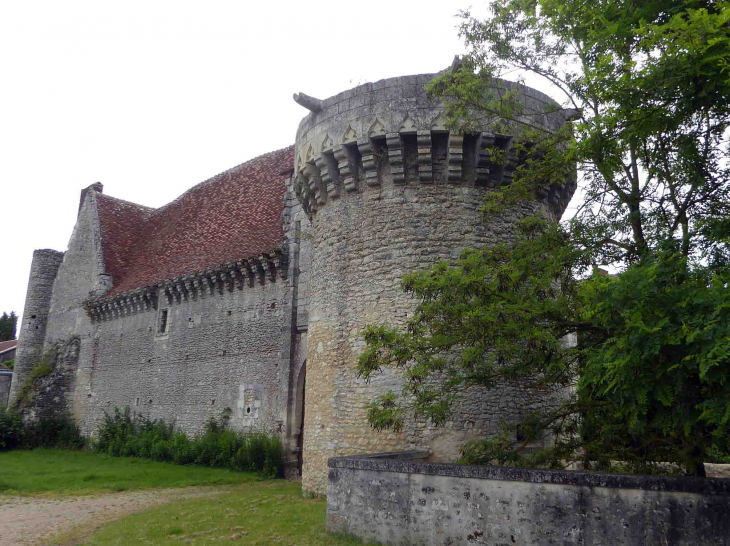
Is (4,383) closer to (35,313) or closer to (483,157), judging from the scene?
(35,313)

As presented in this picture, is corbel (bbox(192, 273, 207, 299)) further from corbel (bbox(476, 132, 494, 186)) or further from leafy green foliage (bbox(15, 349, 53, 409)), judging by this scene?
leafy green foliage (bbox(15, 349, 53, 409))

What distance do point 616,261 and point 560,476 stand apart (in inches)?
101

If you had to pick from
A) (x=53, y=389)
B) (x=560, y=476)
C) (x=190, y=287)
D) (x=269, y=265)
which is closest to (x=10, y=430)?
(x=53, y=389)

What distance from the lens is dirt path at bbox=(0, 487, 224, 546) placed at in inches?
293

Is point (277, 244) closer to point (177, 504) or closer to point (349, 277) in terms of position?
point (349, 277)

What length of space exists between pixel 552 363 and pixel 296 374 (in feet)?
27.0

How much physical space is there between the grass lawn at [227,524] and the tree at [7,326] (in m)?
52.4

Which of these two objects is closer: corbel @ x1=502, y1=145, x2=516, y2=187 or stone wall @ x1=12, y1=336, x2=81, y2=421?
corbel @ x1=502, y1=145, x2=516, y2=187

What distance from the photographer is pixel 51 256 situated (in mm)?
24828

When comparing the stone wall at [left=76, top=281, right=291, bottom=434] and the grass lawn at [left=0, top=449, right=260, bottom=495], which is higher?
the stone wall at [left=76, top=281, right=291, bottom=434]

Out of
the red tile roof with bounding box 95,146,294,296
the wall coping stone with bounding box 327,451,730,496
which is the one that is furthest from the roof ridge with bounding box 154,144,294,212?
the wall coping stone with bounding box 327,451,730,496

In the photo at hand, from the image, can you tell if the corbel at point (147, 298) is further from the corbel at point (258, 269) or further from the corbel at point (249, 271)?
the corbel at point (258, 269)

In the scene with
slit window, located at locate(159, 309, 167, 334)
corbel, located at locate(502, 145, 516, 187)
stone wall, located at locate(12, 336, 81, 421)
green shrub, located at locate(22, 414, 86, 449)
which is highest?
corbel, located at locate(502, 145, 516, 187)

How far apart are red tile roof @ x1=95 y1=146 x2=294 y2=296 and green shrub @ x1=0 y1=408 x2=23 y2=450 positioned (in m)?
5.60
